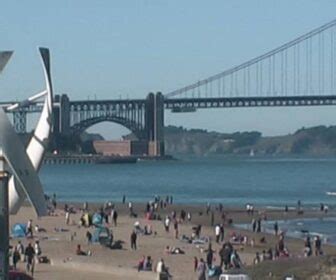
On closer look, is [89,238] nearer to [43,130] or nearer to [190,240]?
[190,240]

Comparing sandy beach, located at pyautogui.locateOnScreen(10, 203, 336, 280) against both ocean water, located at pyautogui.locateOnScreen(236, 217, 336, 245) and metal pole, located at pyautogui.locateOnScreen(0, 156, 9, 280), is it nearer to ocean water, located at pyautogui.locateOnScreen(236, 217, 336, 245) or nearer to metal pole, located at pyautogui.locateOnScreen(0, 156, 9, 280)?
ocean water, located at pyautogui.locateOnScreen(236, 217, 336, 245)

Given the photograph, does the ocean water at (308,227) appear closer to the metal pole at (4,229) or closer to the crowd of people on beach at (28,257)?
the crowd of people on beach at (28,257)

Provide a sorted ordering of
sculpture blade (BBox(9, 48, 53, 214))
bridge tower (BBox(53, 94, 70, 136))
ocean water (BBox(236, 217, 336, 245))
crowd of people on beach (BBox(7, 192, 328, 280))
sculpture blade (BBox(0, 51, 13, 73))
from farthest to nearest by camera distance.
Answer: bridge tower (BBox(53, 94, 70, 136))
ocean water (BBox(236, 217, 336, 245))
crowd of people on beach (BBox(7, 192, 328, 280))
sculpture blade (BBox(9, 48, 53, 214))
sculpture blade (BBox(0, 51, 13, 73))

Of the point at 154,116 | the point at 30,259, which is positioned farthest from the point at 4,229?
the point at 154,116

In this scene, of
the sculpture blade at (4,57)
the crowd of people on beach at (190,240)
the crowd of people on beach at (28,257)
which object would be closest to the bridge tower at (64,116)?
the crowd of people on beach at (190,240)

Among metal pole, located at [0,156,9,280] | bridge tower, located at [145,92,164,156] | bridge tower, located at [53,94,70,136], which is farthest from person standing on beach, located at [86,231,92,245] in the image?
bridge tower, located at [145,92,164,156]
